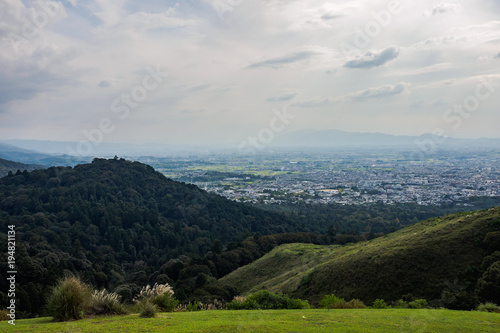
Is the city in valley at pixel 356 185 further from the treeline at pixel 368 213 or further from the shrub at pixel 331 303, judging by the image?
the shrub at pixel 331 303

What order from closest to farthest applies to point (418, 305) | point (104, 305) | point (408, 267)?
point (104, 305) → point (418, 305) → point (408, 267)

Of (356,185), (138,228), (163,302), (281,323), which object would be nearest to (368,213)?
(356,185)

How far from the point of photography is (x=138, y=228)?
57.0 m

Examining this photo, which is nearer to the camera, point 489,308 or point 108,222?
point 489,308

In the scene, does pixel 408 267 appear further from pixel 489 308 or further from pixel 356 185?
pixel 356 185

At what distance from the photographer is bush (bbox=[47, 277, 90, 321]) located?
26.2 feet

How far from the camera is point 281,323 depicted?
26.8ft

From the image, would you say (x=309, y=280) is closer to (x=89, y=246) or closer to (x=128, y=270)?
(x=128, y=270)

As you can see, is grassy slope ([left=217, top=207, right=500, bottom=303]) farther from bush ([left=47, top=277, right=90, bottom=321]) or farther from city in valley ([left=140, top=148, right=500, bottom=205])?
city in valley ([left=140, top=148, right=500, bottom=205])

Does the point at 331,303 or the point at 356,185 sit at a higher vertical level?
the point at 331,303

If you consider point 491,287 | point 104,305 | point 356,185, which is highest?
point 104,305

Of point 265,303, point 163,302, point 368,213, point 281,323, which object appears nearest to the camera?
point 281,323

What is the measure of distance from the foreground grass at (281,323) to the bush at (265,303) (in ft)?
8.26

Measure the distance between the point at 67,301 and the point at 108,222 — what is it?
5292 cm
